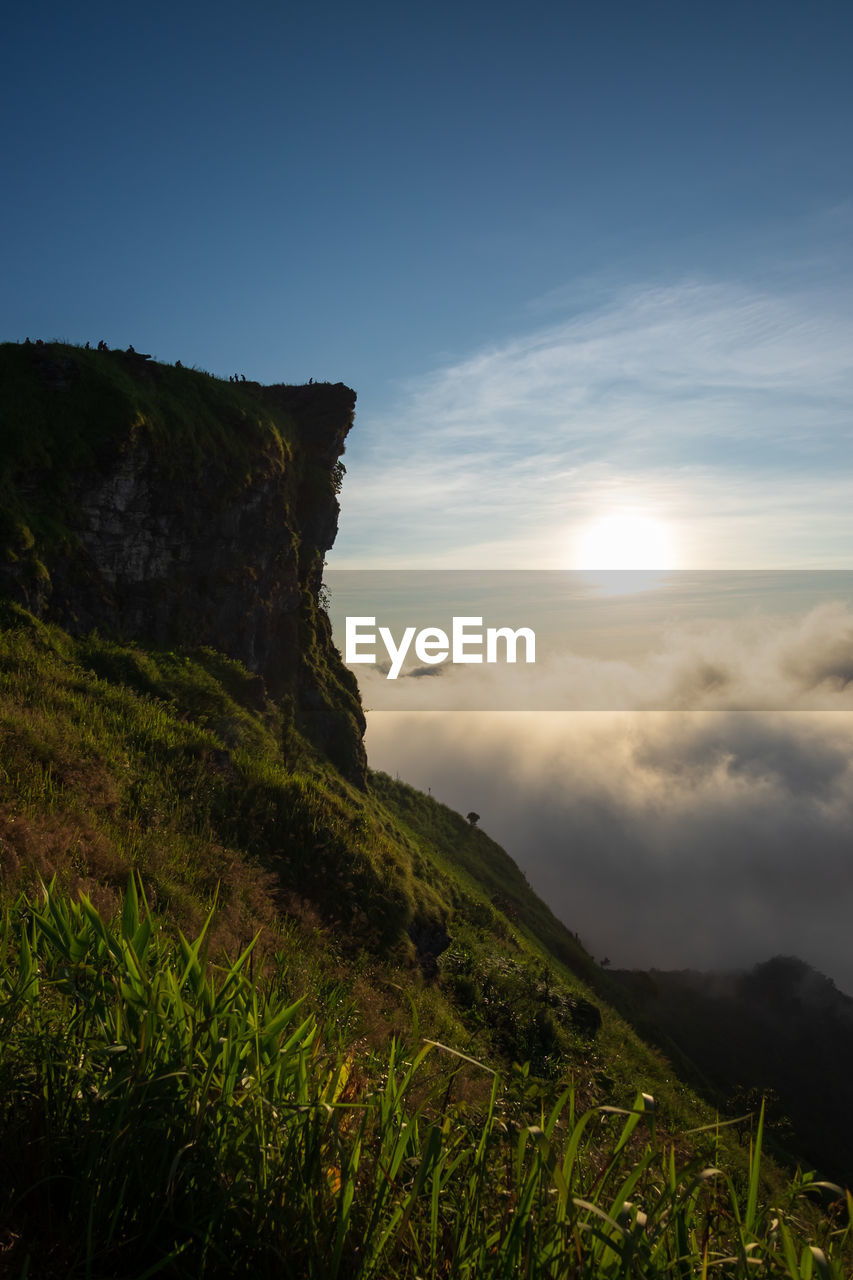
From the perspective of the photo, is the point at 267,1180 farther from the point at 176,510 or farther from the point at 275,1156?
the point at 176,510

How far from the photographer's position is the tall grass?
168cm

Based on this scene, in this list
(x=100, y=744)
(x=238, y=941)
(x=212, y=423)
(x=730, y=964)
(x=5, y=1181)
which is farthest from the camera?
(x=730, y=964)

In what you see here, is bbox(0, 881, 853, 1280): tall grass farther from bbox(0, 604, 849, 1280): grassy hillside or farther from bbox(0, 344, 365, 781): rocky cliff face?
bbox(0, 344, 365, 781): rocky cliff face

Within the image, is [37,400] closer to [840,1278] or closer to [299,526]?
[299,526]

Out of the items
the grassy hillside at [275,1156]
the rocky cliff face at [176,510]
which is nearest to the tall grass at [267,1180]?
the grassy hillside at [275,1156]

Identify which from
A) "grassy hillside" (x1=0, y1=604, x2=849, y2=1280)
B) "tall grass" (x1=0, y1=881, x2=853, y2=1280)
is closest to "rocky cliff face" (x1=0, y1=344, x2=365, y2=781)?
"grassy hillside" (x1=0, y1=604, x2=849, y2=1280)

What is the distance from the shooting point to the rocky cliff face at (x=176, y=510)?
56.9 ft

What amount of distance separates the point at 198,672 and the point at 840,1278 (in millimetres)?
19344

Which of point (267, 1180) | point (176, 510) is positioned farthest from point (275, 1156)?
point (176, 510)

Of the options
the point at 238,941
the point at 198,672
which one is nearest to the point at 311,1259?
the point at 238,941

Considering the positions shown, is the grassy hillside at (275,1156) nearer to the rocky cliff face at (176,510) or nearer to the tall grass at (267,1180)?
the tall grass at (267,1180)

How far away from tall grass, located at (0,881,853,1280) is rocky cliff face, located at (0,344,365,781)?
15.4 m

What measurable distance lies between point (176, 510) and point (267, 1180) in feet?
72.0

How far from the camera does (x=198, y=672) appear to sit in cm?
1930
